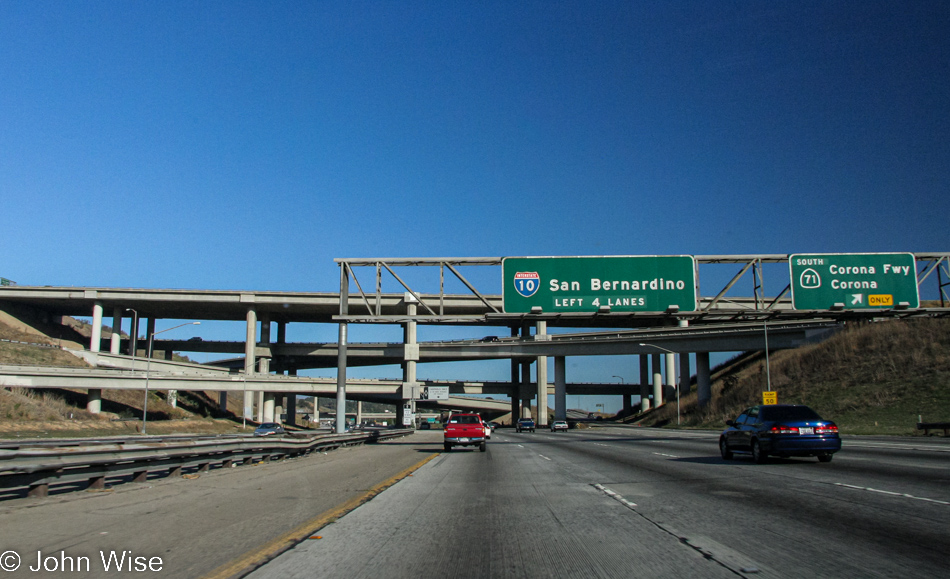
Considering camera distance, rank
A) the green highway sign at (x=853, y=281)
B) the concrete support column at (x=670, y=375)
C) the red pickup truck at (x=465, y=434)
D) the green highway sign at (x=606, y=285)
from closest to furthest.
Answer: the green highway sign at (x=606, y=285) < the green highway sign at (x=853, y=281) < the red pickup truck at (x=465, y=434) < the concrete support column at (x=670, y=375)

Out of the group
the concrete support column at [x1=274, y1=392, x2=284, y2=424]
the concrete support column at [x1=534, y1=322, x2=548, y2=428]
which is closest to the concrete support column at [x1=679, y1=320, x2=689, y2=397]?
the concrete support column at [x1=534, y1=322, x2=548, y2=428]

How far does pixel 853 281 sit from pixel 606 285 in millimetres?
11531

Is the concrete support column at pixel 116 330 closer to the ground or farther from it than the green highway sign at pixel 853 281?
farther from it

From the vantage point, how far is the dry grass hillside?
45156 millimetres

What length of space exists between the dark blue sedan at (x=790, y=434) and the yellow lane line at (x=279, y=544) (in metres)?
11.7

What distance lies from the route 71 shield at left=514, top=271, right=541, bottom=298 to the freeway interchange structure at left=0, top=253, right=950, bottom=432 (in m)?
0.07

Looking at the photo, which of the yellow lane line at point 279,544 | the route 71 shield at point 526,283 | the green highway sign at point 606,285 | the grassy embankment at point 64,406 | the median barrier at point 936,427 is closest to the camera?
the yellow lane line at point 279,544

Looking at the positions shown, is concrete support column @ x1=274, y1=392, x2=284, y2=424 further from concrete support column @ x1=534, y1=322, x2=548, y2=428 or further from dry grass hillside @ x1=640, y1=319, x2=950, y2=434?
dry grass hillside @ x1=640, y1=319, x2=950, y2=434

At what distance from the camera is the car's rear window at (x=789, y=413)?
64.2 ft

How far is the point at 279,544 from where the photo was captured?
845 cm

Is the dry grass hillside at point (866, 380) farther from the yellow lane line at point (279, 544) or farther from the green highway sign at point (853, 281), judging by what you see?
the yellow lane line at point (279, 544)

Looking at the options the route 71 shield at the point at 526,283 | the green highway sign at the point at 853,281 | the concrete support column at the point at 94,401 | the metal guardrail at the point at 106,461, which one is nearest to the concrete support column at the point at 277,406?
the concrete support column at the point at 94,401

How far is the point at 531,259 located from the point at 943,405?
29.2 metres

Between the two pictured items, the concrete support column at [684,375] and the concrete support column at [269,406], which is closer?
the concrete support column at [269,406]
